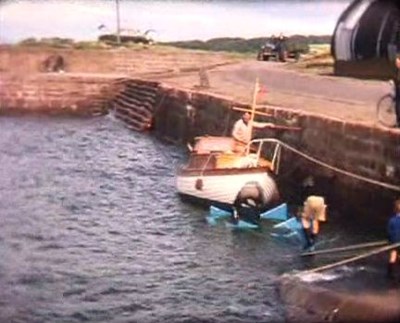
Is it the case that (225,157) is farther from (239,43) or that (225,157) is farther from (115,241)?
(239,43)

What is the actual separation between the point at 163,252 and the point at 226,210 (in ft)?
3.73

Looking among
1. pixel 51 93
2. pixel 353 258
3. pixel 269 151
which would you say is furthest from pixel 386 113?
pixel 51 93

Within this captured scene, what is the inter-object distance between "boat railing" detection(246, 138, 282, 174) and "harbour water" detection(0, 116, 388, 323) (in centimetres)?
49

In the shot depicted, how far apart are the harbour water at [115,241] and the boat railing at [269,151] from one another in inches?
19.4

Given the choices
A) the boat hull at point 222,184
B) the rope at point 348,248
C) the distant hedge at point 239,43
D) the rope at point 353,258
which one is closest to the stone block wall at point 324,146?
the boat hull at point 222,184

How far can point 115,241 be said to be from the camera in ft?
17.0

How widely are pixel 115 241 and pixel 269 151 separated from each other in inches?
62.2

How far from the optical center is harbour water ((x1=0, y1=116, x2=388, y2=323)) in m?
3.67

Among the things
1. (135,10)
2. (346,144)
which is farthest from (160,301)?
(346,144)

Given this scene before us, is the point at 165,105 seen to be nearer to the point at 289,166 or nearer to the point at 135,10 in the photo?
the point at 289,166

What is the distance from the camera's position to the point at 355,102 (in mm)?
5805

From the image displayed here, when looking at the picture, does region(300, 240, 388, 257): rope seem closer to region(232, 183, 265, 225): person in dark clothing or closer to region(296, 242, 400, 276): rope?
region(296, 242, 400, 276): rope

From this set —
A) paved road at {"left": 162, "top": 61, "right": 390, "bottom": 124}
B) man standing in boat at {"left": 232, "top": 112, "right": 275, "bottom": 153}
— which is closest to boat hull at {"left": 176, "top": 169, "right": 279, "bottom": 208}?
man standing in boat at {"left": 232, "top": 112, "right": 275, "bottom": 153}

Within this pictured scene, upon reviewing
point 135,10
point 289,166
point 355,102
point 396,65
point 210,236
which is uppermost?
point 135,10
